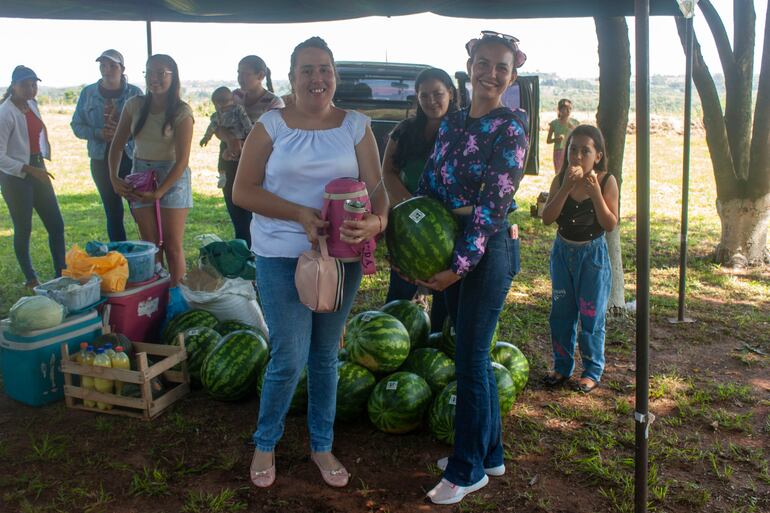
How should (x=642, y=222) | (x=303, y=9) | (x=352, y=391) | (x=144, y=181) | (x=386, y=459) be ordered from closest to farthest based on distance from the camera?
(x=642, y=222), (x=386, y=459), (x=352, y=391), (x=144, y=181), (x=303, y=9)

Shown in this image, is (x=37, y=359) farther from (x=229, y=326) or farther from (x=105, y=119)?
(x=105, y=119)

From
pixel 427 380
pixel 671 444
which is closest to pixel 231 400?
pixel 427 380

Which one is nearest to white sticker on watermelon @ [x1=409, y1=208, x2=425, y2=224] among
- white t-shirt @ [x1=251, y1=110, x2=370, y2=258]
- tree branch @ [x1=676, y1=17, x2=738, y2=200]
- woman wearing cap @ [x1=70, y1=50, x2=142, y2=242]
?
white t-shirt @ [x1=251, y1=110, x2=370, y2=258]

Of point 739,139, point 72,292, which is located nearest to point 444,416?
point 72,292

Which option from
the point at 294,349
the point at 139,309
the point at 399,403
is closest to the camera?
the point at 294,349

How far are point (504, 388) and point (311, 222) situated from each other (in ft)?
5.42

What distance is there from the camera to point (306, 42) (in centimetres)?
287

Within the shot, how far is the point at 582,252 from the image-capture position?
4156mm

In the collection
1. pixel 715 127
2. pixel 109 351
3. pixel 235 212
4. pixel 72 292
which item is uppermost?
pixel 715 127

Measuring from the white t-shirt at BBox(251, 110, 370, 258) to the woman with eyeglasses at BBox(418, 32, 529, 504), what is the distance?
0.40 meters

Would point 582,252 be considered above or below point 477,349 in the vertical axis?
above

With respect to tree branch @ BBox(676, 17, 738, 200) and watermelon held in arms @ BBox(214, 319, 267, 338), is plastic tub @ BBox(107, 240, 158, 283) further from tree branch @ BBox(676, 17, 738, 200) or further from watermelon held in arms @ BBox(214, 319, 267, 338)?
tree branch @ BBox(676, 17, 738, 200)

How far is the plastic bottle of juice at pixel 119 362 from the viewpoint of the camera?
3.98m

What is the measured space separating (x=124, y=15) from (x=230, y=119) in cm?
155
